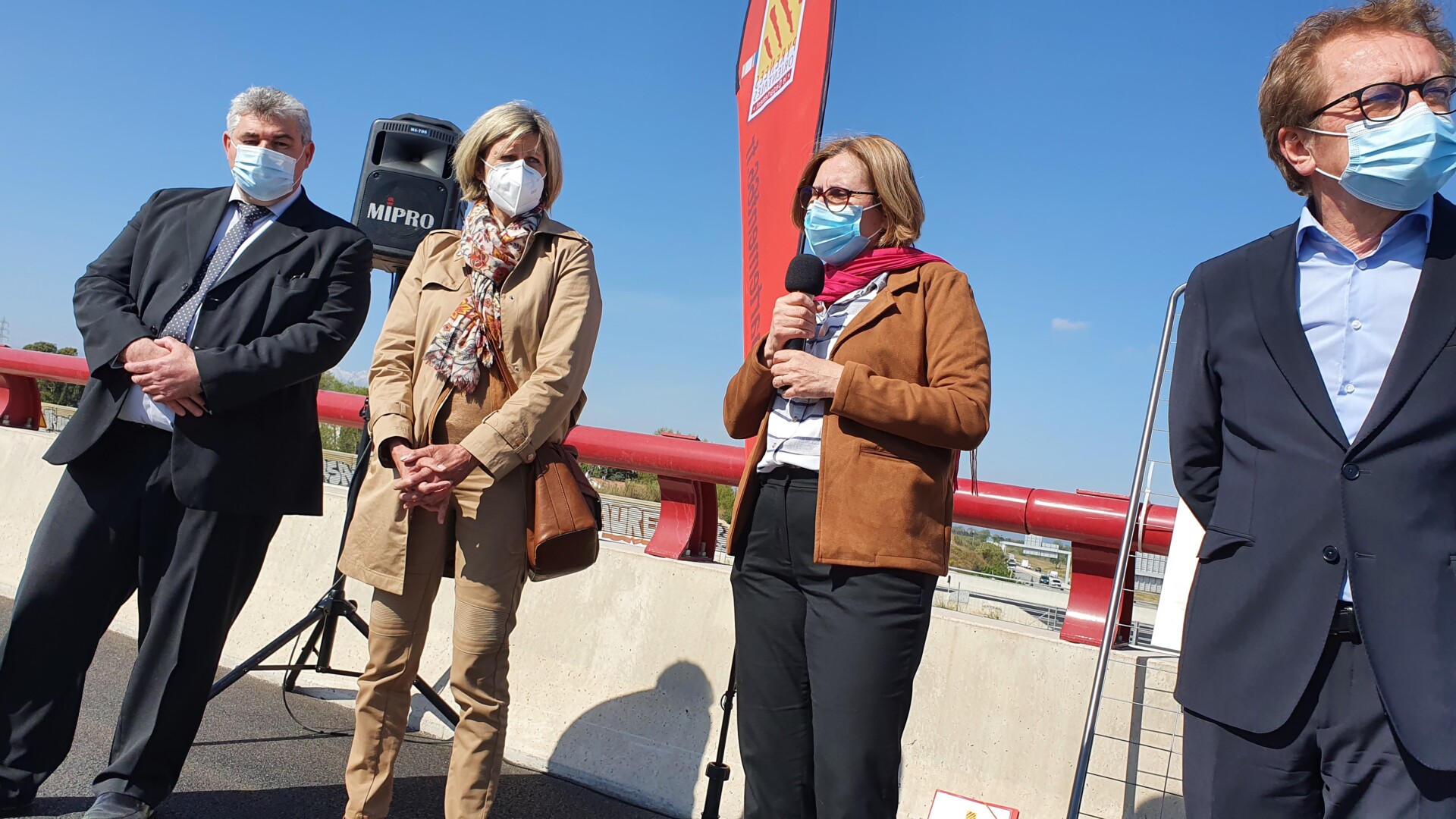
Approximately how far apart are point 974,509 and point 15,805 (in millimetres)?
3221

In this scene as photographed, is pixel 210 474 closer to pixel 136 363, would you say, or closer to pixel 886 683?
pixel 136 363

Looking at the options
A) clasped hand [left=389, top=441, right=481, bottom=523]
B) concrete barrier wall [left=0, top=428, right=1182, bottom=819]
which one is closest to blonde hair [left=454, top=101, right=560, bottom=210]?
clasped hand [left=389, top=441, right=481, bottom=523]

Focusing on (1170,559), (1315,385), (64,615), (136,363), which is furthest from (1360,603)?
(64,615)

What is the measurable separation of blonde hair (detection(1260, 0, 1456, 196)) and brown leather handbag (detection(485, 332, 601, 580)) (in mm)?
2032

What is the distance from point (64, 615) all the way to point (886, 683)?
2.54 metres

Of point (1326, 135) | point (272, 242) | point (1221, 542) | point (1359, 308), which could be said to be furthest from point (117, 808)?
point (1326, 135)

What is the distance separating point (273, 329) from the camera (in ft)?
10.4

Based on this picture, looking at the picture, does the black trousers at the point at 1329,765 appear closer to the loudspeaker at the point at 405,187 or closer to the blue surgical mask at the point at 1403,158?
the blue surgical mask at the point at 1403,158

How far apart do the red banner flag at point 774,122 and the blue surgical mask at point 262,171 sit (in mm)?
1713

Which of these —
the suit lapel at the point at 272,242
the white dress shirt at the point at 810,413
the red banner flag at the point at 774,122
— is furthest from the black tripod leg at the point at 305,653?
the white dress shirt at the point at 810,413

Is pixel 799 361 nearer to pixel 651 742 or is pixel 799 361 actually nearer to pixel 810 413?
pixel 810 413

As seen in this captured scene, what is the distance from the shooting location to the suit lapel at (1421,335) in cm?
169

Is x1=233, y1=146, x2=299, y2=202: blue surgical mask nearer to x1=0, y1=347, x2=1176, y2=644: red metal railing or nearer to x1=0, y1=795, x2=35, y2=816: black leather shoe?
x1=0, y1=347, x2=1176, y2=644: red metal railing

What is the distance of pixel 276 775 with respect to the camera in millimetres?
3496
